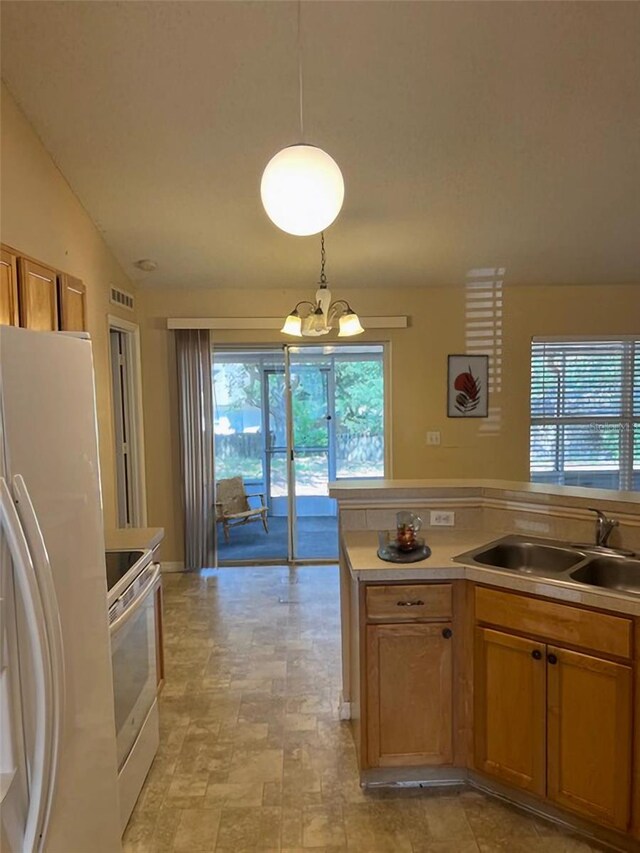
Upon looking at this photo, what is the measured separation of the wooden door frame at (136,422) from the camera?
4562mm

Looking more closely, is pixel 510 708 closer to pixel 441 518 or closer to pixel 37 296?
pixel 441 518

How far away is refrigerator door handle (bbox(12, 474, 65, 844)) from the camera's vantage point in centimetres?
116

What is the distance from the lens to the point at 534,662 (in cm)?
196

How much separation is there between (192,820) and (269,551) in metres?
3.39

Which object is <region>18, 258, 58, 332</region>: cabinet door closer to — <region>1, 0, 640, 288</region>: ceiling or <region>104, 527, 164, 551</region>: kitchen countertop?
<region>1, 0, 640, 288</region>: ceiling

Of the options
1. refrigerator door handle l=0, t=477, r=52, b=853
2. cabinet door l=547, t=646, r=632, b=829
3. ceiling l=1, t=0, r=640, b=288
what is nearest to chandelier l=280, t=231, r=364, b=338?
ceiling l=1, t=0, r=640, b=288

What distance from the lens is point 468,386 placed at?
490 cm

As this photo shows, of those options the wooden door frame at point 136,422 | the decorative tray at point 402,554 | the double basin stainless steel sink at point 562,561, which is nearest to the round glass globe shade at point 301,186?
the decorative tray at point 402,554

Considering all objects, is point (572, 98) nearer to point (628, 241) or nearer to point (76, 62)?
point (628, 241)

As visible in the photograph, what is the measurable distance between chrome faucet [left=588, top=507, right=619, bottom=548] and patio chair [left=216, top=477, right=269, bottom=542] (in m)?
3.79

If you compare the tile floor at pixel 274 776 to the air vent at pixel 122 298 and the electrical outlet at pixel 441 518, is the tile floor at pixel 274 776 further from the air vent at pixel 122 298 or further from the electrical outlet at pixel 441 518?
the air vent at pixel 122 298

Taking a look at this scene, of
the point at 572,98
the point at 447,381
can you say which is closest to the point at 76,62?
the point at 572,98

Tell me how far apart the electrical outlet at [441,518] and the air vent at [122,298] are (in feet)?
9.36

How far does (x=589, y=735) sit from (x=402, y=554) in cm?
86
